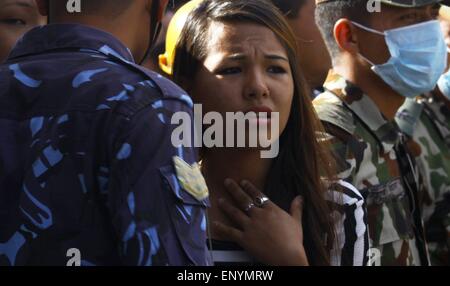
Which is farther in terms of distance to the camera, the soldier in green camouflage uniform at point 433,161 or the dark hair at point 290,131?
the soldier in green camouflage uniform at point 433,161

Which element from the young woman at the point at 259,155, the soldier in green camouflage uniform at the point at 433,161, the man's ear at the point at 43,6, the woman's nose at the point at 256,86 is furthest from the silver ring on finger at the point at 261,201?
the soldier in green camouflage uniform at the point at 433,161

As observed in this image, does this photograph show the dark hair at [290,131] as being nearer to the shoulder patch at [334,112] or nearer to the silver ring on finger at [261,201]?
the silver ring on finger at [261,201]

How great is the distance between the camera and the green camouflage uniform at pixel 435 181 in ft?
13.2

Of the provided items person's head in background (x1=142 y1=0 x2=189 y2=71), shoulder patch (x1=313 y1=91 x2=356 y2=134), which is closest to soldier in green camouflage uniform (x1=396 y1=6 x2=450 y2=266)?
shoulder patch (x1=313 y1=91 x2=356 y2=134)

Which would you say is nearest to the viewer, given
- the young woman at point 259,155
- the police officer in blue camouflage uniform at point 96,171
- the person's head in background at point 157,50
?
the police officer in blue camouflage uniform at point 96,171

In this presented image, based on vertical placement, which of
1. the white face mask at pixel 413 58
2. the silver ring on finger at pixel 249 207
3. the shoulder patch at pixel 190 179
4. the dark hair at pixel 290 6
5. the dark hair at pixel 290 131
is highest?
the dark hair at pixel 290 6

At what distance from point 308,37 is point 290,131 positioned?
140 cm

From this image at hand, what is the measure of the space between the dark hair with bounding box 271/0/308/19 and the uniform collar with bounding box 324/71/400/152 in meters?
0.56

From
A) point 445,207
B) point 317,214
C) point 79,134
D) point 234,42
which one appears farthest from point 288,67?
point 445,207

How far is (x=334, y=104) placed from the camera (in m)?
3.38

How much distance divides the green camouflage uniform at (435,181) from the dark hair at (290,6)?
0.74m

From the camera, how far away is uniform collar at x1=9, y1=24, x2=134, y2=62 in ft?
6.01

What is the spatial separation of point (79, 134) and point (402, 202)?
6.29 ft
